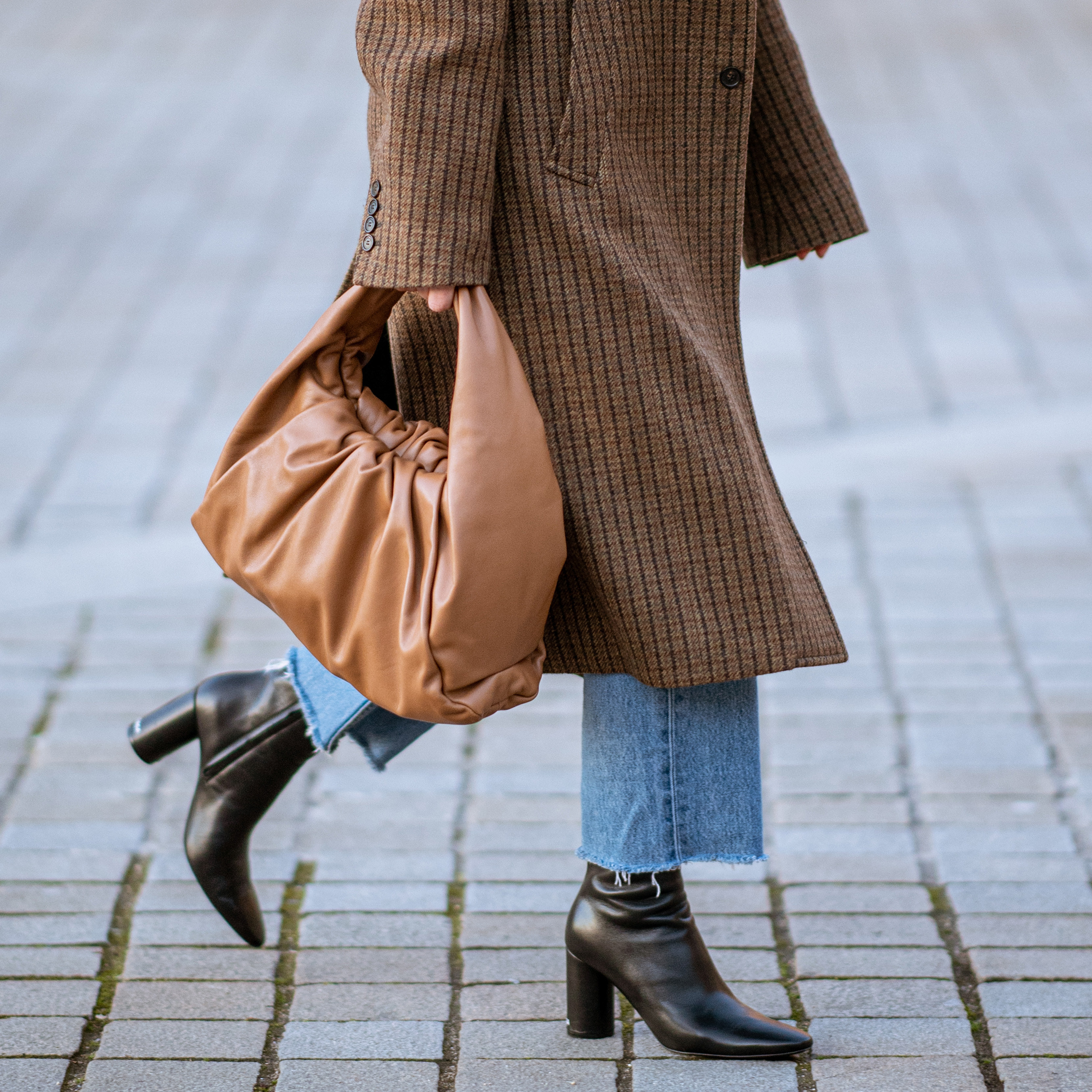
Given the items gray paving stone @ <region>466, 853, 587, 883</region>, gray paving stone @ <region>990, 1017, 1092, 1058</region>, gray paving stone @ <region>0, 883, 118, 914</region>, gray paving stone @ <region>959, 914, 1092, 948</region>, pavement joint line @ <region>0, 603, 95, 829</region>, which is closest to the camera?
gray paving stone @ <region>990, 1017, 1092, 1058</region>

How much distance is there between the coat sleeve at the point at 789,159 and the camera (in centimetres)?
223

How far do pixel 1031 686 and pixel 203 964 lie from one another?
70.3 inches

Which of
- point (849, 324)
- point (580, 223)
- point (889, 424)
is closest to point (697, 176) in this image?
point (580, 223)

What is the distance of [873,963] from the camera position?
2418 mm

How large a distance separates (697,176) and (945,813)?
1344 millimetres

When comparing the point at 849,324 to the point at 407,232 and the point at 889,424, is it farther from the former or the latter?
the point at 407,232

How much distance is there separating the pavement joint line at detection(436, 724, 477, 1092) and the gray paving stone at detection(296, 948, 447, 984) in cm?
2

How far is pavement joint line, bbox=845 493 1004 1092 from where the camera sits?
2.24m

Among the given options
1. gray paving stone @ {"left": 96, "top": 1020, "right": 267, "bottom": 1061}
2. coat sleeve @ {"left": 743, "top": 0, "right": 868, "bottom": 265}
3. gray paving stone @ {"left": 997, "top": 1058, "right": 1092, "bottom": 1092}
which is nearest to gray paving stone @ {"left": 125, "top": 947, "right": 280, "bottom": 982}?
gray paving stone @ {"left": 96, "top": 1020, "right": 267, "bottom": 1061}

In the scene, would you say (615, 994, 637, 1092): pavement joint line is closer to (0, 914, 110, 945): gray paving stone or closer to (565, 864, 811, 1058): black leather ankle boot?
(565, 864, 811, 1058): black leather ankle boot

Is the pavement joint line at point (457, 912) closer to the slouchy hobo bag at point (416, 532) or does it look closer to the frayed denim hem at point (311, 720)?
the frayed denim hem at point (311, 720)

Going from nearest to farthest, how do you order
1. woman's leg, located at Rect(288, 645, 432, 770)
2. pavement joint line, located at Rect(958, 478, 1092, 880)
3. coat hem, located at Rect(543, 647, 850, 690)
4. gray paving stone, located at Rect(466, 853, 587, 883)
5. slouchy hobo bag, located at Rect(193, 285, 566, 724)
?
slouchy hobo bag, located at Rect(193, 285, 566, 724)
coat hem, located at Rect(543, 647, 850, 690)
woman's leg, located at Rect(288, 645, 432, 770)
gray paving stone, located at Rect(466, 853, 587, 883)
pavement joint line, located at Rect(958, 478, 1092, 880)

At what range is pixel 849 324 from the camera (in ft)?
18.5

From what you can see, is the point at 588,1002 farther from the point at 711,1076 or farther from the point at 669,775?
the point at 669,775
